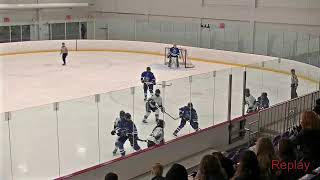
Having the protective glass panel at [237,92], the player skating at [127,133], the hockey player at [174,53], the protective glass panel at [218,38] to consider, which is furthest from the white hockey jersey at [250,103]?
the protective glass panel at [218,38]

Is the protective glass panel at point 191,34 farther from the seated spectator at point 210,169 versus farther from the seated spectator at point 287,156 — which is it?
the seated spectator at point 210,169

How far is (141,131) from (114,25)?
15.6 meters

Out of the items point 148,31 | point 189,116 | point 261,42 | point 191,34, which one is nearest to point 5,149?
point 189,116

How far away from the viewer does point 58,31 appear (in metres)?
22.9

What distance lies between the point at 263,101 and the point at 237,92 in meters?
0.49

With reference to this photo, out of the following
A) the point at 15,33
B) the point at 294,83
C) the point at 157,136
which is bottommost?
the point at 157,136

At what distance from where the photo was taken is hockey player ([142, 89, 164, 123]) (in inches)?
295

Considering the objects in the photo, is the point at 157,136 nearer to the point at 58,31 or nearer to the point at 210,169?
the point at 210,169

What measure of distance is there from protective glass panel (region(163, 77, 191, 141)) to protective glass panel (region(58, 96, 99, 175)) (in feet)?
4.41

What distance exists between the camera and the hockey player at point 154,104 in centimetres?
749

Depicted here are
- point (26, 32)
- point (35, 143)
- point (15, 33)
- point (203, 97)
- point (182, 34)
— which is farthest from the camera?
point (26, 32)

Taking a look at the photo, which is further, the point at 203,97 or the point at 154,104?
the point at 203,97

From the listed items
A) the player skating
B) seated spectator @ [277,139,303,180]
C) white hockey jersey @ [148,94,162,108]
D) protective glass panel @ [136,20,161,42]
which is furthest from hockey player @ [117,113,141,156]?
protective glass panel @ [136,20,161,42]

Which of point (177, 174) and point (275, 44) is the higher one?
point (275, 44)
